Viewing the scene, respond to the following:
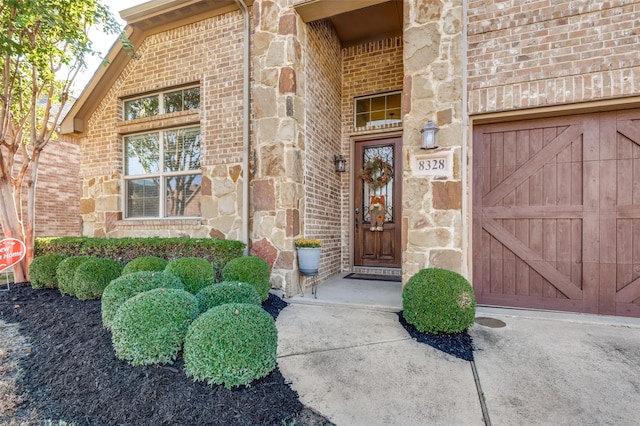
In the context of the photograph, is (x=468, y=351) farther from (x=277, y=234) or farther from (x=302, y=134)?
(x=302, y=134)

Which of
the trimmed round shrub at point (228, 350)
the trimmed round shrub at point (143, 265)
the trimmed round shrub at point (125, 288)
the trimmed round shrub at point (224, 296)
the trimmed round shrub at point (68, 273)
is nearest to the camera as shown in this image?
the trimmed round shrub at point (228, 350)

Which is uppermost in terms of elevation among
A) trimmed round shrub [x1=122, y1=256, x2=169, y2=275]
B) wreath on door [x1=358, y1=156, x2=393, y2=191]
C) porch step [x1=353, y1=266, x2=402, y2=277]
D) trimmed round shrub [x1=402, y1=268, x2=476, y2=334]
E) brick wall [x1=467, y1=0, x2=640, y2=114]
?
brick wall [x1=467, y1=0, x2=640, y2=114]

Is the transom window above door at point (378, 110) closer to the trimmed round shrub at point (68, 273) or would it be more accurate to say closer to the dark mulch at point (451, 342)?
the dark mulch at point (451, 342)

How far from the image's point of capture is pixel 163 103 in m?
5.47

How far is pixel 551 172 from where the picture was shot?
3391 millimetres

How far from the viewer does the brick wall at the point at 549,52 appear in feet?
9.68

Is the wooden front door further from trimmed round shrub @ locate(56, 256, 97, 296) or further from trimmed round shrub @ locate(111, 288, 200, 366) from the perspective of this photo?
trimmed round shrub @ locate(56, 256, 97, 296)

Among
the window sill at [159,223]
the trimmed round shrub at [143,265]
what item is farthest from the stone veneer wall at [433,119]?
the window sill at [159,223]

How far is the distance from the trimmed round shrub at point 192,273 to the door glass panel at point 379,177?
3101 mm

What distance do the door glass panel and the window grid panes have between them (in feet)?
9.57

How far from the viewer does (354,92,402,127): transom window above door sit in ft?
17.3

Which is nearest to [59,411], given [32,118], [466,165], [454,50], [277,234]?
[277,234]

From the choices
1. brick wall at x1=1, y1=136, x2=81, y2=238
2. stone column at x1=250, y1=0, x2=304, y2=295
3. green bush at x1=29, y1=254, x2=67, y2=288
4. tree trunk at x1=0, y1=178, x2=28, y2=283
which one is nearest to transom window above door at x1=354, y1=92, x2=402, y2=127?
stone column at x1=250, y1=0, x2=304, y2=295

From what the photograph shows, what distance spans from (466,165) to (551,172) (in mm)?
933
